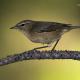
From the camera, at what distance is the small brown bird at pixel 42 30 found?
67.1 inches

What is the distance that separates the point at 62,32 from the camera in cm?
174

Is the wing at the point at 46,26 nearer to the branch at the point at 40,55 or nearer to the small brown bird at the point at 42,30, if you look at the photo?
the small brown bird at the point at 42,30

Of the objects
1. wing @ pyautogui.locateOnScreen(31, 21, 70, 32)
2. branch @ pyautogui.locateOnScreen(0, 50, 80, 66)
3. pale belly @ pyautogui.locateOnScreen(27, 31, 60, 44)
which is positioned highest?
wing @ pyautogui.locateOnScreen(31, 21, 70, 32)

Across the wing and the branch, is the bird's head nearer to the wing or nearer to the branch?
the wing

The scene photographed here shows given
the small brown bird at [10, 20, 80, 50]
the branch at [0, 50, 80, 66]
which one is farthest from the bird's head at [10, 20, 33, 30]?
the branch at [0, 50, 80, 66]

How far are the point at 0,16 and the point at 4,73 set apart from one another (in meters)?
0.30

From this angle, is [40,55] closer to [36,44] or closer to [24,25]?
[36,44]

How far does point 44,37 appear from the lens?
1702 mm

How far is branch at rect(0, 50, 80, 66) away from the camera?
1685 mm

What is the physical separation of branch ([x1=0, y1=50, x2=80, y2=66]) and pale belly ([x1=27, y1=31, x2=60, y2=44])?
0.19 ft

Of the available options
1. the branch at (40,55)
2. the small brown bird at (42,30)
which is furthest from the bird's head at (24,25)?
the branch at (40,55)

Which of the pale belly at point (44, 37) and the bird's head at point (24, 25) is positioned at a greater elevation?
the bird's head at point (24, 25)

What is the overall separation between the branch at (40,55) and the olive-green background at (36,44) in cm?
4

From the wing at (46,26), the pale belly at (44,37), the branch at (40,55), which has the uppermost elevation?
the wing at (46,26)
